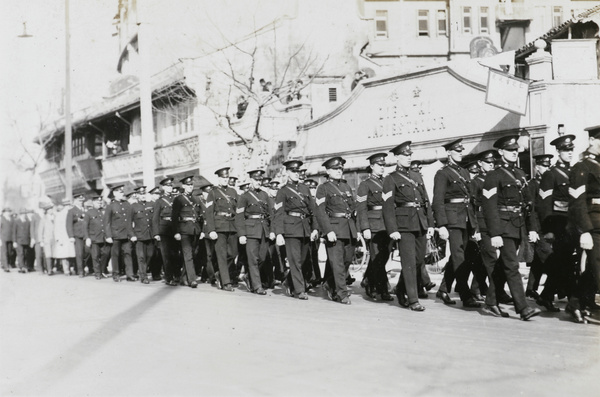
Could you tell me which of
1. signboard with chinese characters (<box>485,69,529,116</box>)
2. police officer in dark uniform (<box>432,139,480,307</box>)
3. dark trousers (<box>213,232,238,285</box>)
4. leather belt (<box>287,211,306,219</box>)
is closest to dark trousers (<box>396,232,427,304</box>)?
police officer in dark uniform (<box>432,139,480,307</box>)

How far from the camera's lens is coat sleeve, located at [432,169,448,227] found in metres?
9.41

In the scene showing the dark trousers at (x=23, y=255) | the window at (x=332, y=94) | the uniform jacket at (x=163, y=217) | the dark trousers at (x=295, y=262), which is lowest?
the dark trousers at (x=23, y=255)

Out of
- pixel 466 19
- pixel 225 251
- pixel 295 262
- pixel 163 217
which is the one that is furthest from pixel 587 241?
pixel 466 19

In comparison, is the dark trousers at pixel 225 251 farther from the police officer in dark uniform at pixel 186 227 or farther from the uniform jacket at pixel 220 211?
the police officer in dark uniform at pixel 186 227

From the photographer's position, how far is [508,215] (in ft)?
27.1

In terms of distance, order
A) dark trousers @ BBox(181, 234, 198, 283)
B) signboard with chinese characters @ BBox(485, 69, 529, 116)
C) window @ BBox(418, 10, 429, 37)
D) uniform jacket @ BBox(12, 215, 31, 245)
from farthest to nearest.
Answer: window @ BBox(418, 10, 429, 37)
uniform jacket @ BBox(12, 215, 31, 245)
signboard with chinese characters @ BBox(485, 69, 529, 116)
dark trousers @ BBox(181, 234, 198, 283)

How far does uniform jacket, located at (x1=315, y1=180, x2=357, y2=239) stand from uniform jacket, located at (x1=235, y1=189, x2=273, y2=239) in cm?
180

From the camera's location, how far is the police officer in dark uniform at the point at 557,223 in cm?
872

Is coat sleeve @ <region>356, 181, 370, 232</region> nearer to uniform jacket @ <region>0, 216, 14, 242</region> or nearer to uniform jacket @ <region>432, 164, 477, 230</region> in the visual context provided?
uniform jacket @ <region>432, 164, 477, 230</region>

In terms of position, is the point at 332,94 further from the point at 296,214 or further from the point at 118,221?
the point at 296,214

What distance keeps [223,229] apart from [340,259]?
3.21 metres

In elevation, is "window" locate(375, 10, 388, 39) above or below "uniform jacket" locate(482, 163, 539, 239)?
above

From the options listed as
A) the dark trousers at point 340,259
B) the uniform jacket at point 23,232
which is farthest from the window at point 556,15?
the uniform jacket at point 23,232

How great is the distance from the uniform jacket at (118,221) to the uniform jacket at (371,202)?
6.78m
